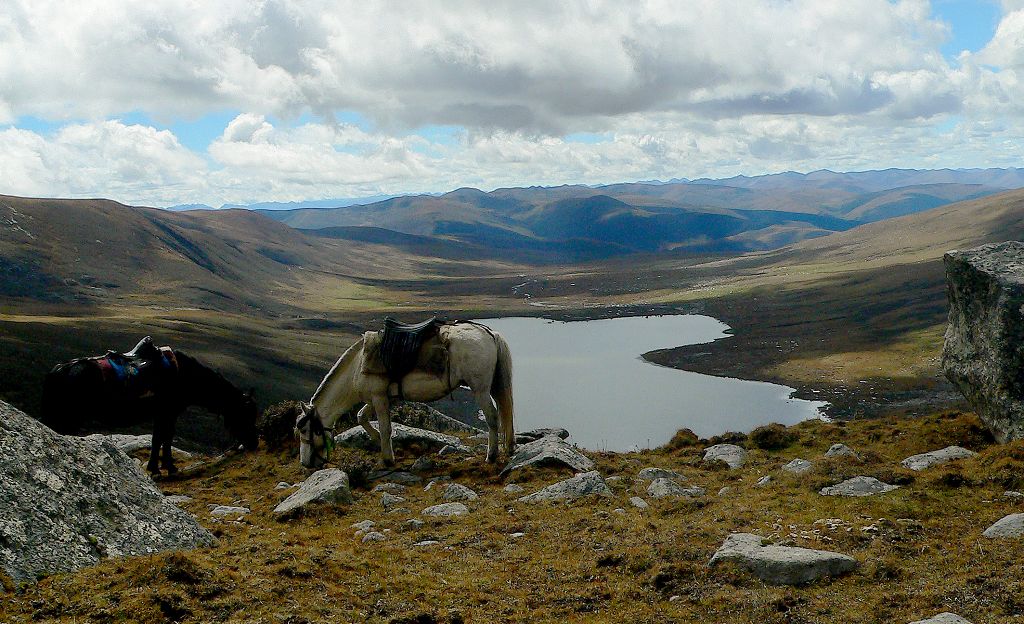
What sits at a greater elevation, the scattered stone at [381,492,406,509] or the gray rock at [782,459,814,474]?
the scattered stone at [381,492,406,509]

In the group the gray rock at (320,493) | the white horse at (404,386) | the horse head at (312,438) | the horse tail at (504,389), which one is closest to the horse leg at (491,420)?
the white horse at (404,386)

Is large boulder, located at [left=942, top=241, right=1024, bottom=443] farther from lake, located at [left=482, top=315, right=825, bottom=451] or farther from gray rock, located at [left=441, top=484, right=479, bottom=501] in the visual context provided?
lake, located at [left=482, top=315, right=825, bottom=451]

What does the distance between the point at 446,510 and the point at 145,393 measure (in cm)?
1079

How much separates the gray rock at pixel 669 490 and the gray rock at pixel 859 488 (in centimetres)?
261

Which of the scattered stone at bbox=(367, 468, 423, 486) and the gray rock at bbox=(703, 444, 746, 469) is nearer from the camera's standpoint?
the scattered stone at bbox=(367, 468, 423, 486)

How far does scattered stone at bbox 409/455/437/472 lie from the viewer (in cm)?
1820

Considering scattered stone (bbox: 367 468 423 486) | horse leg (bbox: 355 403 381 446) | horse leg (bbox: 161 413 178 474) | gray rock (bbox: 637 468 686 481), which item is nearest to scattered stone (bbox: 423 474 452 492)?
scattered stone (bbox: 367 468 423 486)

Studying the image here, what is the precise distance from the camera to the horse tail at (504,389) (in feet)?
A: 61.5

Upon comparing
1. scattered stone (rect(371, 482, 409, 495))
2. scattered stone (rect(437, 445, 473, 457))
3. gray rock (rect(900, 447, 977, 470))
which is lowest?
scattered stone (rect(437, 445, 473, 457))

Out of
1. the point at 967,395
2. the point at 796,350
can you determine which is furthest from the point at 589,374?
the point at 967,395

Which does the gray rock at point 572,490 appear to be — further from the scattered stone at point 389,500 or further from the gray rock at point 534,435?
the gray rock at point 534,435

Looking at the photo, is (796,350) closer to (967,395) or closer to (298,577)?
(967,395)

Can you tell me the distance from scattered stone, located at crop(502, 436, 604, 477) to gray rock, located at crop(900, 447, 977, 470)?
7.51m

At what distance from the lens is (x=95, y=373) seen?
18.4 meters
